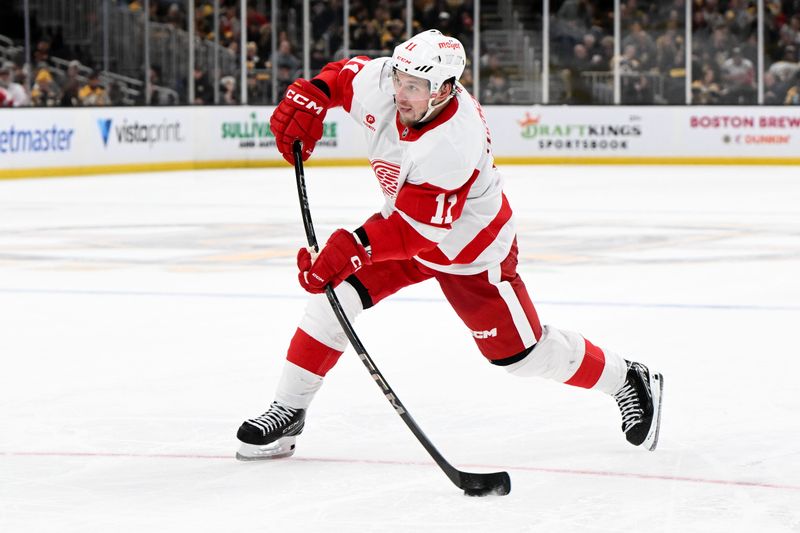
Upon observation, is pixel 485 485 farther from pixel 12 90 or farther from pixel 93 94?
pixel 93 94

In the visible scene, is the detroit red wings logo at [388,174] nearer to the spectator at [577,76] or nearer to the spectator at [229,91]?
→ the spectator at [229,91]

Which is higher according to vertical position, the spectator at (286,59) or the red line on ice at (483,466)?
the spectator at (286,59)

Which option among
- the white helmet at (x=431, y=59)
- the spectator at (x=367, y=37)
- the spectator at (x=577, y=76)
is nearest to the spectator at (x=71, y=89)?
the spectator at (x=367, y=37)

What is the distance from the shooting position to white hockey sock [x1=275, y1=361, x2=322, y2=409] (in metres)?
3.33

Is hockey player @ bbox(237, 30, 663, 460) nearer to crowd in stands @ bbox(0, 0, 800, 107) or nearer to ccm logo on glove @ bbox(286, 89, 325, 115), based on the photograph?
ccm logo on glove @ bbox(286, 89, 325, 115)

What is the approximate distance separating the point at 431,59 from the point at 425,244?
40 centimetres

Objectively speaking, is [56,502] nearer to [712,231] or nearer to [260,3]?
[712,231]

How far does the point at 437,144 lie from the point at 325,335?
605 mm

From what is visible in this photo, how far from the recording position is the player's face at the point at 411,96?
2973mm

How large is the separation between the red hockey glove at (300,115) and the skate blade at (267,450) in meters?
0.68

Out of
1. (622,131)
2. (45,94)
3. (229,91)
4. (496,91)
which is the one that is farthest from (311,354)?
(496,91)

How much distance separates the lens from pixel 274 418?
10.7ft

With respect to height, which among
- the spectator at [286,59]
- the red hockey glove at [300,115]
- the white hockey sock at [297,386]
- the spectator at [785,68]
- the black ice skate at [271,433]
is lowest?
the black ice skate at [271,433]

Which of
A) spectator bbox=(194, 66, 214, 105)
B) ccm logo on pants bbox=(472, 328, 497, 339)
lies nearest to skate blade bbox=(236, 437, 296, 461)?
ccm logo on pants bbox=(472, 328, 497, 339)
